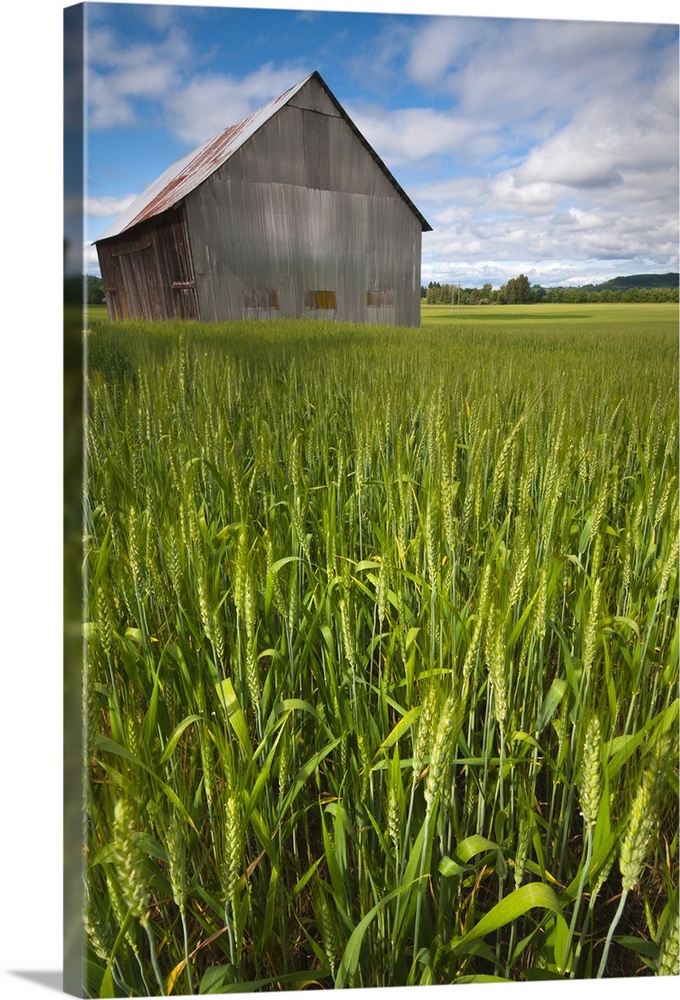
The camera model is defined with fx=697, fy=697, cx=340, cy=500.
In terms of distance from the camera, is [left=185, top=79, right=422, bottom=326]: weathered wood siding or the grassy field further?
[left=185, top=79, right=422, bottom=326]: weathered wood siding

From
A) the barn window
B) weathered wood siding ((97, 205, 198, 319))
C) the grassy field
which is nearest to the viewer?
the grassy field

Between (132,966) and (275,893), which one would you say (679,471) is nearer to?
(275,893)

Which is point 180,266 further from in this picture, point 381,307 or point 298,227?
point 381,307

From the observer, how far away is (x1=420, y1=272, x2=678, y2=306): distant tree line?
1139 mm

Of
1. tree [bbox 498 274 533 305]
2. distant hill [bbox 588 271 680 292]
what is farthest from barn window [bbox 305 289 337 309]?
distant hill [bbox 588 271 680 292]

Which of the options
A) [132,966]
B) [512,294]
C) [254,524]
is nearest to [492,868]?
[132,966]

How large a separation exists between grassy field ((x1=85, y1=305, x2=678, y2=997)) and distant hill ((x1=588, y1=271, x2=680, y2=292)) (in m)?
0.04

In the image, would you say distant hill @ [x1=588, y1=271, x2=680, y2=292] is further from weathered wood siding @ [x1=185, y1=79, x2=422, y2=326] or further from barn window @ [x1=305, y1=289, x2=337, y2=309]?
barn window @ [x1=305, y1=289, x2=337, y2=309]

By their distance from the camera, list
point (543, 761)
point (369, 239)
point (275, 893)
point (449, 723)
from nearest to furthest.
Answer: point (449, 723)
point (275, 893)
point (543, 761)
point (369, 239)

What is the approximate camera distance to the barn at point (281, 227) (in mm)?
1062

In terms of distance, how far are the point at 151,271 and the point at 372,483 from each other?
47 cm

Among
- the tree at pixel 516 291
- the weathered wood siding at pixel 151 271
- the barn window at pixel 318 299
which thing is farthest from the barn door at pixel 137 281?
the tree at pixel 516 291

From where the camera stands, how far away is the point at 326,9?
1.05 m

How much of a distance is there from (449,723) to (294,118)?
2.94ft
